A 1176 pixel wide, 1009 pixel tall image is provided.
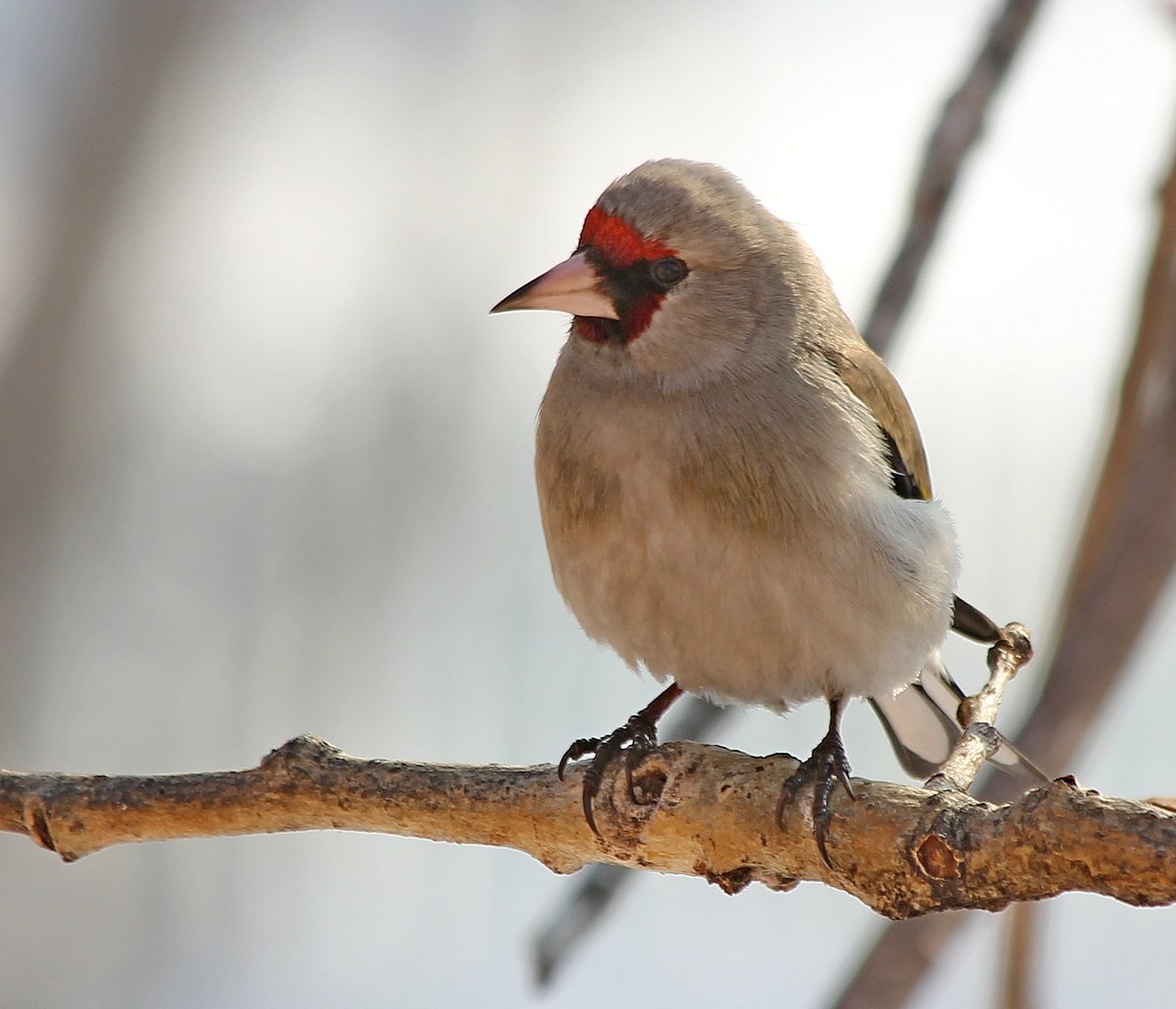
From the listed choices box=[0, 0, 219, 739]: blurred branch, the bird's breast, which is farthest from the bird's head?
box=[0, 0, 219, 739]: blurred branch

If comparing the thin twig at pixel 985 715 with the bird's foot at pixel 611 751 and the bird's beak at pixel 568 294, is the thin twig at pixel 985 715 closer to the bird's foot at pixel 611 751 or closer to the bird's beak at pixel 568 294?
the bird's foot at pixel 611 751

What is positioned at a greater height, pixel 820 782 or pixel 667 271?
pixel 667 271

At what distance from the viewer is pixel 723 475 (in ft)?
7.54

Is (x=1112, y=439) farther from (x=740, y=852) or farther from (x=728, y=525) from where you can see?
(x=740, y=852)

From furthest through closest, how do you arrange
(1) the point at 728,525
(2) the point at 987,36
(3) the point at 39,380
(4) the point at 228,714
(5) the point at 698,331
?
1. (4) the point at 228,714
2. (3) the point at 39,380
3. (2) the point at 987,36
4. (5) the point at 698,331
5. (1) the point at 728,525

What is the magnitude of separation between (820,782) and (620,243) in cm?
96

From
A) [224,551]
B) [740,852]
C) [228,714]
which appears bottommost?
[228,714]

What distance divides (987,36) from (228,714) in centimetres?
432

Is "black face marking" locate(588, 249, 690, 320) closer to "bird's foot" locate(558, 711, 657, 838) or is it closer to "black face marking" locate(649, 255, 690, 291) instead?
"black face marking" locate(649, 255, 690, 291)

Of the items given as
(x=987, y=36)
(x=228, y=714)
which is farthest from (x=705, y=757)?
(x=228, y=714)

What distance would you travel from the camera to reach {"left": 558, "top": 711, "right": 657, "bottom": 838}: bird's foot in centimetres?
215

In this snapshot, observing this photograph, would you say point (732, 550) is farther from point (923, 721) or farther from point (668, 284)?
point (923, 721)

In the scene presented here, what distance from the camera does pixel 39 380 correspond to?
509 cm

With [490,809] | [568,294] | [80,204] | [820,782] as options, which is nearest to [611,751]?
[490,809]
